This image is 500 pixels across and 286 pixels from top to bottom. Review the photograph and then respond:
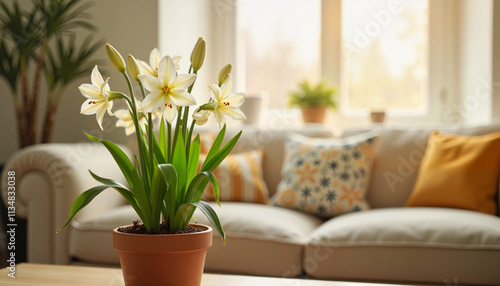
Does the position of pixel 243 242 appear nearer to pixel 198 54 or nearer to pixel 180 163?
pixel 180 163

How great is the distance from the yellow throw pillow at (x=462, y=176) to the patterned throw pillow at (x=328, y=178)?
0.24m

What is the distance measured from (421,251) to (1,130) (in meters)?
2.96

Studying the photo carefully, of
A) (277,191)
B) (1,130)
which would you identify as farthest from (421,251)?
(1,130)

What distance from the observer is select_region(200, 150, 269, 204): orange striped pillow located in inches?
91.8

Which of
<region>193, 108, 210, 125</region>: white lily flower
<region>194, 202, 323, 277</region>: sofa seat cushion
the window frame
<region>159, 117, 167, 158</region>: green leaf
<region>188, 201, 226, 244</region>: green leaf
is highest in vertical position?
the window frame

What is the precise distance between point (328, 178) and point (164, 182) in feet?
4.64

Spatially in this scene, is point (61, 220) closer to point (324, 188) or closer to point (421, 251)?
point (324, 188)

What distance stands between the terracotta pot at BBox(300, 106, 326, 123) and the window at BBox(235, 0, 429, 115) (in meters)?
0.37

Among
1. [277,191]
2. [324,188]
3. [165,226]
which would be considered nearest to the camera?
[165,226]

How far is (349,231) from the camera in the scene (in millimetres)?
1792

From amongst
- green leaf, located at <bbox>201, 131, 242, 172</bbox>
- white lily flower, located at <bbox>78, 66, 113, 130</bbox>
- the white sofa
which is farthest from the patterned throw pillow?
white lily flower, located at <bbox>78, 66, 113, 130</bbox>

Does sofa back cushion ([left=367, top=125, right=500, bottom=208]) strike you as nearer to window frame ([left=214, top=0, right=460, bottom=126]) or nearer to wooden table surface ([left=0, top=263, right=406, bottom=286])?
window frame ([left=214, top=0, right=460, bottom=126])

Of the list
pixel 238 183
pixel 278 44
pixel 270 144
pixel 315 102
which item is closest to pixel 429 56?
pixel 315 102

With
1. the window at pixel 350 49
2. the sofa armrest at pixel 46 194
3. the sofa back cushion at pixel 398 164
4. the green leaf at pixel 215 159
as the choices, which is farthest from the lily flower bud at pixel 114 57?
the window at pixel 350 49
